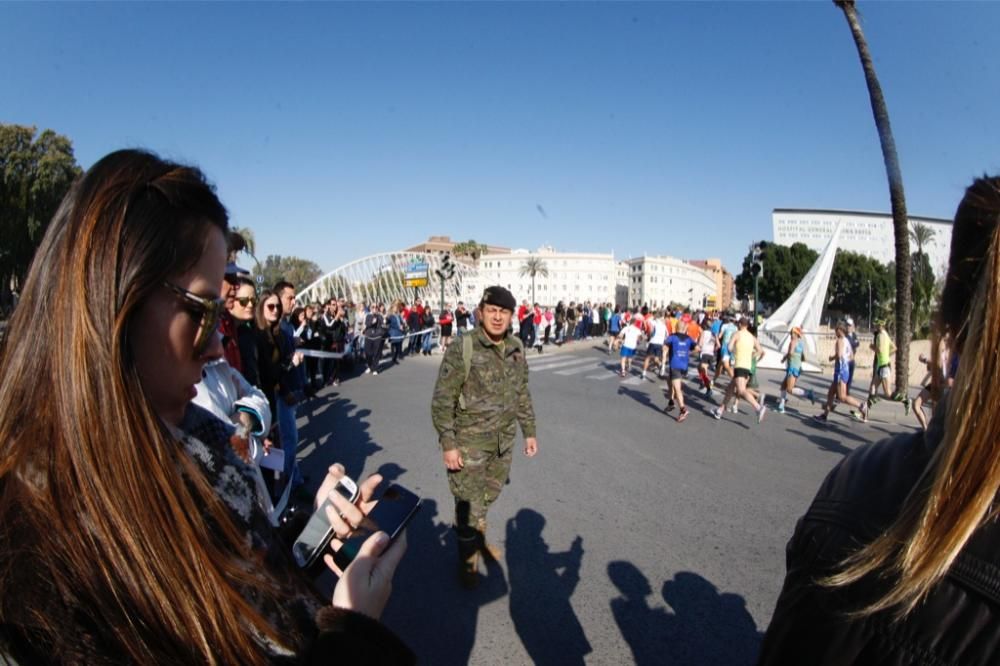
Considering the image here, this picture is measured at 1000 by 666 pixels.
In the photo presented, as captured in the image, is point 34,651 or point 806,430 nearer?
point 34,651

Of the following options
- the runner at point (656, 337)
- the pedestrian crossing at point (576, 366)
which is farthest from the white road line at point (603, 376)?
the runner at point (656, 337)

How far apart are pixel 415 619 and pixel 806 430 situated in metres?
8.03

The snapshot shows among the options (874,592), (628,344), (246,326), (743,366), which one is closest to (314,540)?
(874,592)

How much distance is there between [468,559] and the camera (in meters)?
3.71

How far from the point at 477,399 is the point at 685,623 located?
2.02 meters

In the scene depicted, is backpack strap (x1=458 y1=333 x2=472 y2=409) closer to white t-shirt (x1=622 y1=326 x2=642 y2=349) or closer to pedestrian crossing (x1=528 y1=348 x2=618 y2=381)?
pedestrian crossing (x1=528 y1=348 x2=618 y2=381)

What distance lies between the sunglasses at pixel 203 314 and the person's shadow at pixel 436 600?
254 cm

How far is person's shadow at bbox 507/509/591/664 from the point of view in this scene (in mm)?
3021

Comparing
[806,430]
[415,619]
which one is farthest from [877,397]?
[415,619]

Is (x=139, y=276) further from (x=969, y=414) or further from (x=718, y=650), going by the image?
(x=718, y=650)

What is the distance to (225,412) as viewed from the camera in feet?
9.88

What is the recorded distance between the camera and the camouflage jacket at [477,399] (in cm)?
402

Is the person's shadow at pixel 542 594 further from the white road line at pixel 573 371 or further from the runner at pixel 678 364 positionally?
the white road line at pixel 573 371

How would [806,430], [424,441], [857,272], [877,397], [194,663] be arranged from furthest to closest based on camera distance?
1. [857,272]
2. [877,397]
3. [806,430]
4. [424,441]
5. [194,663]
